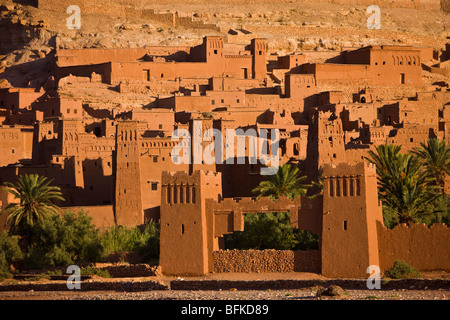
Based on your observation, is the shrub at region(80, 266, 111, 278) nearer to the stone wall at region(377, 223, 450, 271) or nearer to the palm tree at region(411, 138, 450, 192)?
the stone wall at region(377, 223, 450, 271)

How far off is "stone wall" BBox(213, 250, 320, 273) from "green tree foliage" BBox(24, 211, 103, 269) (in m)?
6.29

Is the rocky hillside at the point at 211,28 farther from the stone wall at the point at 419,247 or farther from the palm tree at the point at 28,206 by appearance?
the stone wall at the point at 419,247

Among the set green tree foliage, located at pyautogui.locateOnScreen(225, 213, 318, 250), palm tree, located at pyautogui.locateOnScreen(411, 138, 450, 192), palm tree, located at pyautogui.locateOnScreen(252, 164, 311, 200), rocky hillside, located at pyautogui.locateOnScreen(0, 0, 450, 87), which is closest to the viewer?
green tree foliage, located at pyautogui.locateOnScreen(225, 213, 318, 250)

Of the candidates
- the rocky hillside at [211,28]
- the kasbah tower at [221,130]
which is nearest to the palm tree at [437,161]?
the kasbah tower at [221,130]

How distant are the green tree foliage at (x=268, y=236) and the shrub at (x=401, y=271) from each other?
398cm

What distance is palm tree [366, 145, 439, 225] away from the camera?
125 ft

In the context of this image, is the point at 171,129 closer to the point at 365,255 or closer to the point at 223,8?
the point at 365,255

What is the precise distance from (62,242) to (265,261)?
873 centimetres

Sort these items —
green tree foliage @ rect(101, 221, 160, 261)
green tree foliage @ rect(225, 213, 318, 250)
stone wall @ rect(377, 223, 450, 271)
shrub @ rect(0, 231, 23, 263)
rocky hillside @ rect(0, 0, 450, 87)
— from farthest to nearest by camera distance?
rocky hillside @ rect(0, 0, 450, 87) → green tree foliage @ rect(101, 221, 160, 261) → shrub @ rect(0, 231, 23, 263) → green tree foliage @ rect(225, 213, 318, 250) → stone wall @ rect(377, 223, 450, 271)

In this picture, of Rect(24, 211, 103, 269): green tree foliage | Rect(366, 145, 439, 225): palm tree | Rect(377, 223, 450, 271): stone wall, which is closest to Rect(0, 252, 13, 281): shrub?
Rect(24, 211, 103, 269): green tree foliage

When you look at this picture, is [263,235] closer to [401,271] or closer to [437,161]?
[401,271]

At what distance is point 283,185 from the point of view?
43.0m

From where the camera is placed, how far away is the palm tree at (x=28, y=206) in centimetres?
4191
